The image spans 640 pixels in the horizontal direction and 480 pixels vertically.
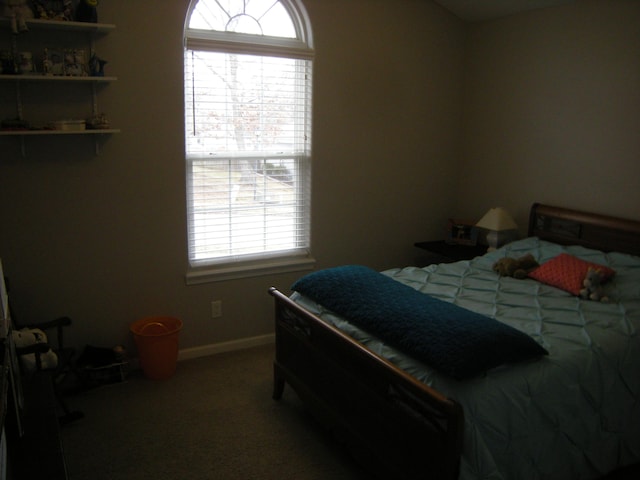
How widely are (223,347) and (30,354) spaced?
127 cm

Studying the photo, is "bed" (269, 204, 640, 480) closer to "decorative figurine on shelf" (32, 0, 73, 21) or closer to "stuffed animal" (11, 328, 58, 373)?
"stuffed animal" (11, 328, 58, 373)

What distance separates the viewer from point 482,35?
407 centimetres

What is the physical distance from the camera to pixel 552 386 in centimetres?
206

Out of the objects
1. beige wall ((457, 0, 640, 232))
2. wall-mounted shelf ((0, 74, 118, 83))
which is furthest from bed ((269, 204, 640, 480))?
wall-mounted shelf ((0, 74, 118, 83))

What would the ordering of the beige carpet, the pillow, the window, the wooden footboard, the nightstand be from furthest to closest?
the nightstand → the window → the pillow → the beige carpet → the wooden footboard

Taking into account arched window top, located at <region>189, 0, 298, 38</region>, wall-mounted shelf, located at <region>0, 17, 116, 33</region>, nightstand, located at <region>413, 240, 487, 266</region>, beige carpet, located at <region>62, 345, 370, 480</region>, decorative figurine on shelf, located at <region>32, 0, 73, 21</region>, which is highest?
arched window top, located at <region>189, 0, 298, 38</region>

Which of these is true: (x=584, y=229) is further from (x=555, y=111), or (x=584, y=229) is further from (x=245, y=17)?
(x=245, y=17)

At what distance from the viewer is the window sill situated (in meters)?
3.48

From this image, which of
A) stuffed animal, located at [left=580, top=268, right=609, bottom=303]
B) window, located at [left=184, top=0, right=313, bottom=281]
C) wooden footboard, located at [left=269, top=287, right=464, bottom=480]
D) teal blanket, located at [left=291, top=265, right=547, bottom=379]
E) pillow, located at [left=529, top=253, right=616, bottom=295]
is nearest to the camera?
wooden footboard, located at [left=269, top=287, right=464, bottom=480]

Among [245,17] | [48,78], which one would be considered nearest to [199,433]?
[48,78]

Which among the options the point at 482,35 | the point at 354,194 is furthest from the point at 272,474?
the point at 482,35

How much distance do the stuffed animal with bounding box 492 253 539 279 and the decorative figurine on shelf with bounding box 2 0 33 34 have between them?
2872 millimetres

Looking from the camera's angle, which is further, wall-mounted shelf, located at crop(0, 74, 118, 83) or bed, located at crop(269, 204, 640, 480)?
wall-mounted shelf, located at crop(0, 74, 118, 83)

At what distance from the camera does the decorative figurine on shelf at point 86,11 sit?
2.76 m
